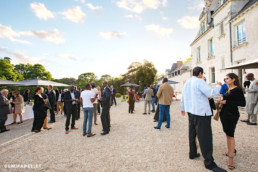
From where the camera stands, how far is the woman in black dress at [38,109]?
18.1ft

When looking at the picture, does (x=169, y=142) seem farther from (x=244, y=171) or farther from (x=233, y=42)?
(x=233, y=42)

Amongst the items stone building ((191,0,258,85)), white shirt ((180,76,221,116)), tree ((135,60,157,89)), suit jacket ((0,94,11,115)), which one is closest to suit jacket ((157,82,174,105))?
white shirt ((180,76,221,116))

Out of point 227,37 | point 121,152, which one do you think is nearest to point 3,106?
point 121,152

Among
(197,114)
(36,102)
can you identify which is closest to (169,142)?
(197,114)

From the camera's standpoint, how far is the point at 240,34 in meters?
10.5

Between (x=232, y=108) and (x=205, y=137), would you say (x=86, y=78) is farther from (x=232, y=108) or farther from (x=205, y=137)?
(x=232, y=108)

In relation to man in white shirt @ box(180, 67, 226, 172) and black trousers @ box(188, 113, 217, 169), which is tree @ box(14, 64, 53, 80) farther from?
black trousers @ box(188, 113, 217, 169)

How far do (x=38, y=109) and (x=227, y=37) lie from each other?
48.8ft

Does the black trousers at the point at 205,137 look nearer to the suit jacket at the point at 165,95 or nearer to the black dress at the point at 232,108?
the black dress at the point at 232,108

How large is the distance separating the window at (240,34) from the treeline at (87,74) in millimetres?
12932

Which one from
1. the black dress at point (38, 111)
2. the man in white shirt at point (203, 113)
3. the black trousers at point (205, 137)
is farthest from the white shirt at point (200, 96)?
the black dress at point (38, 111)

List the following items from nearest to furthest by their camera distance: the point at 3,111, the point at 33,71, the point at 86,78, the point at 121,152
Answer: the point at 121,152 → the point at 3,111 → the point at 33,71 → the point at 86,78

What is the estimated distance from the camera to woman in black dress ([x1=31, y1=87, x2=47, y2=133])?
5.53 meters

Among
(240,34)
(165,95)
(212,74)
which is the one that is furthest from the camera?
(212,74)
